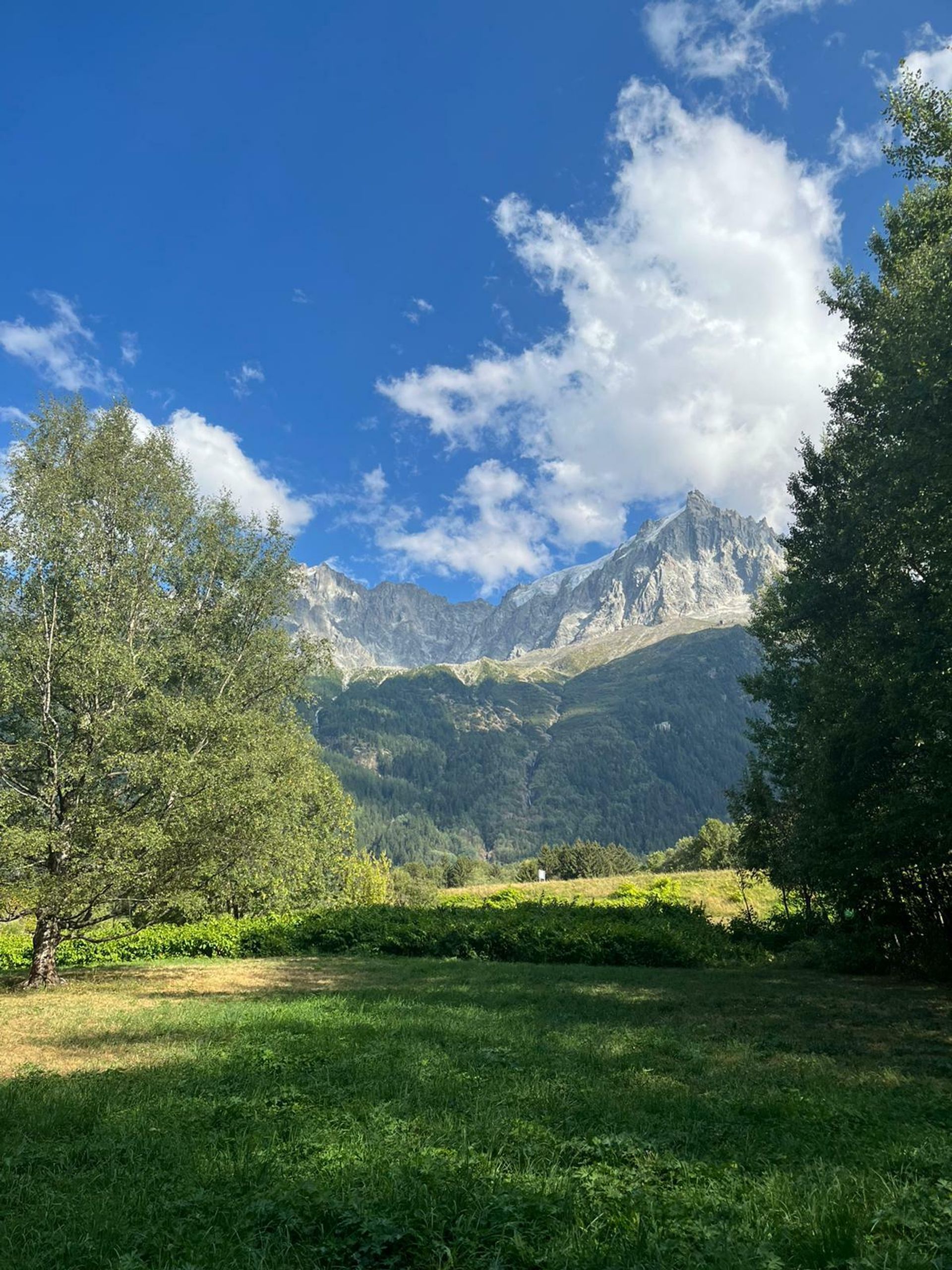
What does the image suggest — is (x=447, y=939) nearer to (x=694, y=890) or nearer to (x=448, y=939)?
(x=448, y=939)

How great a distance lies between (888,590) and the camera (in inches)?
680

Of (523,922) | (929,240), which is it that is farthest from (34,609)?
(929,240)

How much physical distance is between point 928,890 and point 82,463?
28.9 meters

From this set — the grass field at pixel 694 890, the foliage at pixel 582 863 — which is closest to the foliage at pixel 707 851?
the grass field at pixel 694 890

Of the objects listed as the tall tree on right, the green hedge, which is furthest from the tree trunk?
the tall tree on right

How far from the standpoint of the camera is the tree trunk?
19125mm

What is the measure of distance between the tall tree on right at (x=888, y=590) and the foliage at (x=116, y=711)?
1671cm

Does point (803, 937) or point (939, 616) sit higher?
point (939, 616)

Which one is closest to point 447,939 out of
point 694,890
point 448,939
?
point 448,939

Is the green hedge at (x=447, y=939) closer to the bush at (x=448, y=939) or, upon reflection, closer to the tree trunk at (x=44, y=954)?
the bush at (x=448, y=939)

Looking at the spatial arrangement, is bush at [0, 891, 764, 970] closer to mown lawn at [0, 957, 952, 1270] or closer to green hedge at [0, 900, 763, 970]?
green hedge at [0, 900, 763, 970]

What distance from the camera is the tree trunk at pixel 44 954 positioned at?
19125 millimetres

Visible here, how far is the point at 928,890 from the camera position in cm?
2009

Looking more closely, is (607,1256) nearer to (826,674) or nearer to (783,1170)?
(783,1170)
